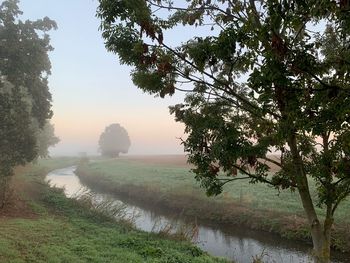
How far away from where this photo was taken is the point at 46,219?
20.6m

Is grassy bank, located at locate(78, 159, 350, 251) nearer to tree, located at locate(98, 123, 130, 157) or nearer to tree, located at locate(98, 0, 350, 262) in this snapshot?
tree, located at locate(98, 0, 350, 262)

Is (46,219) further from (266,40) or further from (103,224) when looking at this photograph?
(266,40)

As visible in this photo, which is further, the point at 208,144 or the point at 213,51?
the point at 208,144

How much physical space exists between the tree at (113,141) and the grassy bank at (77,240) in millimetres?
95632

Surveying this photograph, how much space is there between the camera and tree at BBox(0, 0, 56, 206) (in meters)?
25.1

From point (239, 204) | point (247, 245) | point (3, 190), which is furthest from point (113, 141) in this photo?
point (247, 245)

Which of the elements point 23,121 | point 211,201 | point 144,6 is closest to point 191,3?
point 144,6

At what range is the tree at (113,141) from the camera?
11912 centimetres

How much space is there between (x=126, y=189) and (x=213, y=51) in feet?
112

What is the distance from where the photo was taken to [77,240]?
16359 mm

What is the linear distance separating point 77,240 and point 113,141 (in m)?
105

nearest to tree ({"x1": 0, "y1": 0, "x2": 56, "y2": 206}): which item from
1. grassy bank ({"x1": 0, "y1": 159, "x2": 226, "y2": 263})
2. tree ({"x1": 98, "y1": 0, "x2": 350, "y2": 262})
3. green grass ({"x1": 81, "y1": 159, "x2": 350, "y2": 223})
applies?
grassy bank ({"x1": 0, "y1": 159, "x2": 226, "y2": 263})

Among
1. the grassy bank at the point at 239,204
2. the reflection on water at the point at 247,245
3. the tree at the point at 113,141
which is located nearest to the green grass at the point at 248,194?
the grassy bank at the point at 239,204

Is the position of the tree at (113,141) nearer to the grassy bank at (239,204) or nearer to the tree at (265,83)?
the grassy bank at (239,204)
